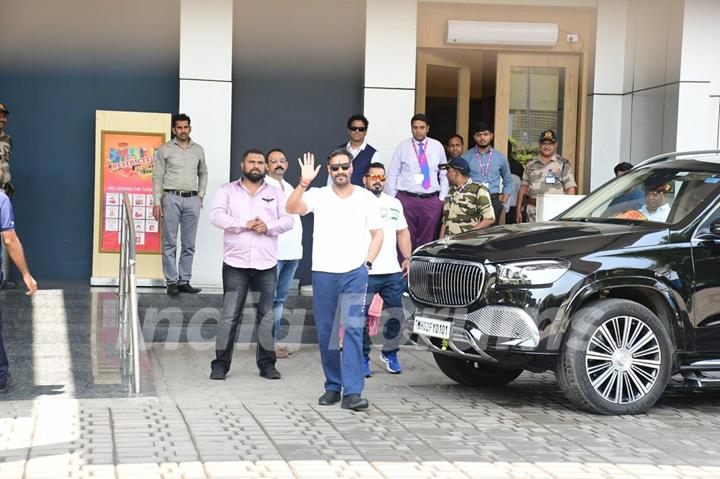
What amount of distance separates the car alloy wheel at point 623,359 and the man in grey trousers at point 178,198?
6.05m

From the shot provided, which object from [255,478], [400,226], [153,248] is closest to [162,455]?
[255,478]

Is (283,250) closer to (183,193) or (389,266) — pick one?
(389,266)

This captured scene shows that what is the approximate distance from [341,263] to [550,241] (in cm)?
167

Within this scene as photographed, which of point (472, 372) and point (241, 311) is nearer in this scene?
point (472, 372)

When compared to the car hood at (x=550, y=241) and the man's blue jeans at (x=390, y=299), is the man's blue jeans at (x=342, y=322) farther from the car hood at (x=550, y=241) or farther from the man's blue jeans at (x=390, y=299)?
the man's blue jeans at (x=390, y=299)

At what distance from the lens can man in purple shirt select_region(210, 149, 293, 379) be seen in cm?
1052

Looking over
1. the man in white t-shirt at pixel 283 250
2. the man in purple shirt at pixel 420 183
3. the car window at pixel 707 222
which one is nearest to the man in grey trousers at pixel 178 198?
the man in white t-shirt at pixel 283 250

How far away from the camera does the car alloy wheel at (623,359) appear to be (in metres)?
8.83

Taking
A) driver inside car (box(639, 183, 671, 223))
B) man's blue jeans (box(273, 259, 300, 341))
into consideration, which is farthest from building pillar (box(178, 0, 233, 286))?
driver inside car (box(639, 183, 671, 223))

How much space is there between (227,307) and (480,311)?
2652 mm

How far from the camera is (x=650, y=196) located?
9.86 m

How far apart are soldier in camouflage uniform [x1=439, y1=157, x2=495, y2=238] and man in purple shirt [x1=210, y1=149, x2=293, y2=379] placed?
6.19 feet

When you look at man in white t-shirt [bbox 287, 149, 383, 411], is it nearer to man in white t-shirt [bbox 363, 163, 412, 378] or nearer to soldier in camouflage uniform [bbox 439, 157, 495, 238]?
man in white t-shirt [bbox 363, 163, 412, 378]

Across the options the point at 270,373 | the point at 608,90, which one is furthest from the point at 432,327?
the point at 608,90
